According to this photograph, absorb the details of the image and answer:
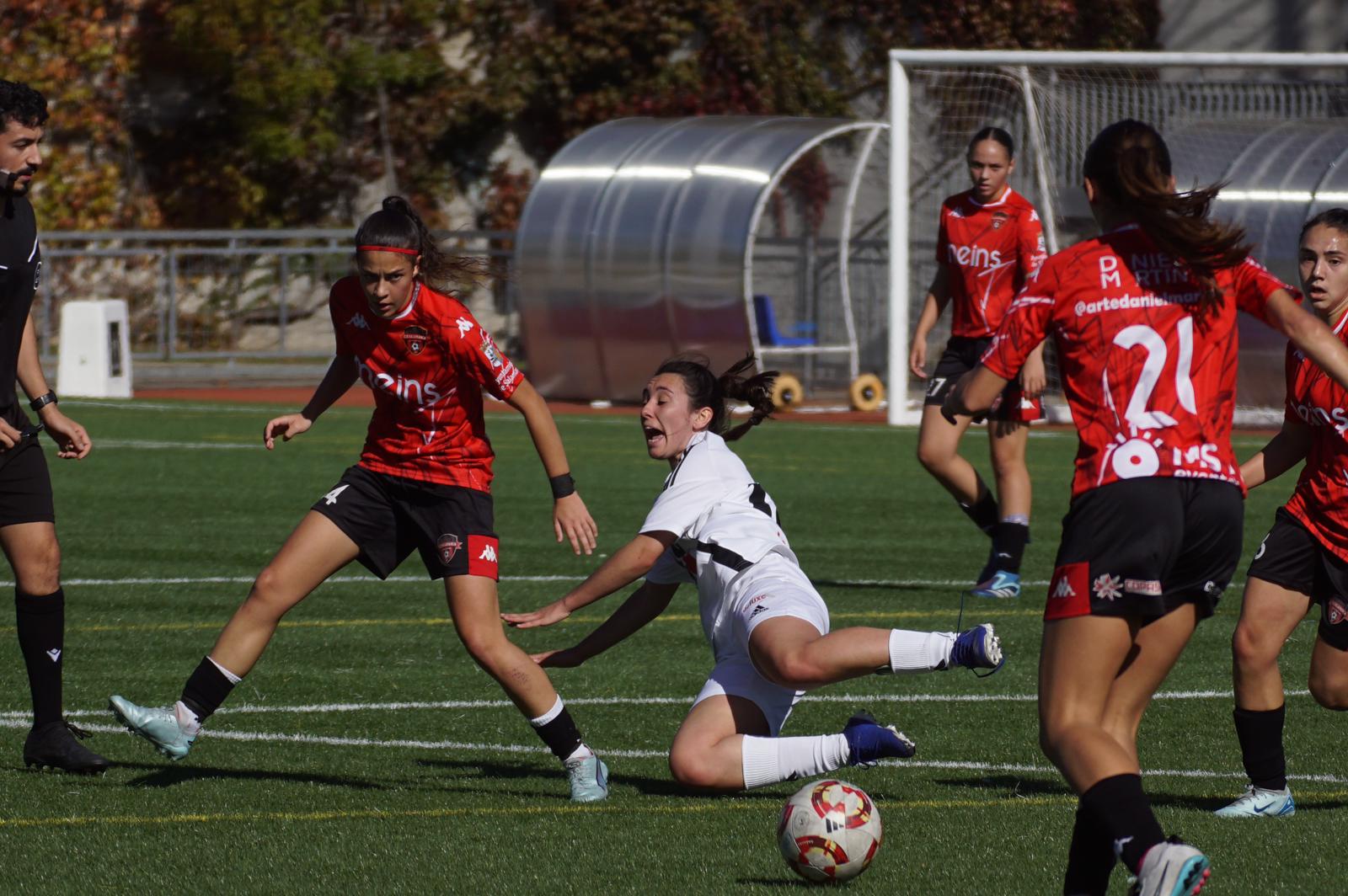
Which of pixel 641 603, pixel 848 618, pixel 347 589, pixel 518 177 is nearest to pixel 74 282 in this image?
pixel 518 177

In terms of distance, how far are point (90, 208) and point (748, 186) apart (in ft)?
37.0

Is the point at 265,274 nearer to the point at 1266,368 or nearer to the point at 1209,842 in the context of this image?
the point at 1266,368

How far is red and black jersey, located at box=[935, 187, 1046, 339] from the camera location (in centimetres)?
1044

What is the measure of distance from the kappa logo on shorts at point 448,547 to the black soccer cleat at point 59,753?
1.23 m

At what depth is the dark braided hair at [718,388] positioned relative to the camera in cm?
629

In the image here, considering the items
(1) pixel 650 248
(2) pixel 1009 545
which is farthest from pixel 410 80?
(2) pixel 1009 545

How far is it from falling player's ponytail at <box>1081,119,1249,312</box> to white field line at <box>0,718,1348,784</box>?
220 cm

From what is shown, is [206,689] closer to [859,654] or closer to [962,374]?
[859,654]

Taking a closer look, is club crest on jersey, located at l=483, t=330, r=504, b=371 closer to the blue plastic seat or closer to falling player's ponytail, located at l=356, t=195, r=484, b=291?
falling player's ponytail, located at l=356, t=195, r=484, b=291

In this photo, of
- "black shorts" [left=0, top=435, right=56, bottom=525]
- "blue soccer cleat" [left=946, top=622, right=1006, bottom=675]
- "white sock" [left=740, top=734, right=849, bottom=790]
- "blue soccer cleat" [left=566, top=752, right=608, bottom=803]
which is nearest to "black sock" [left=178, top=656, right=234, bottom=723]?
"black shorts" [left=0, top=435, right=56, bottom=525]

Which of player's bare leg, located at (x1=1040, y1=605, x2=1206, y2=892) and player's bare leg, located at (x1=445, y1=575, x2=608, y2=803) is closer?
player's bare leg, located at (x1=1040, y1=605, x2=1206, y2=892)

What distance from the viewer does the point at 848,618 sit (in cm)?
926

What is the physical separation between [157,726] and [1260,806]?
3.10 m

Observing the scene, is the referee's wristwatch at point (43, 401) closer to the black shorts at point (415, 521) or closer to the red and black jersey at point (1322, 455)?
the black shorts at point (415, 521)
